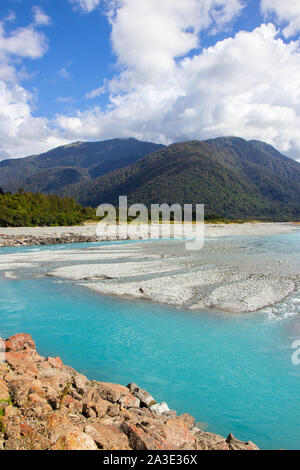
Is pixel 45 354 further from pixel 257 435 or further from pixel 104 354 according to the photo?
pixel 257 435

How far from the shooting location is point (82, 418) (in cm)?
642

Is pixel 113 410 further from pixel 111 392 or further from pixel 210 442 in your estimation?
pixel 210 442

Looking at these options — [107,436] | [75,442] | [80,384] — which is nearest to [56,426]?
[75,442]

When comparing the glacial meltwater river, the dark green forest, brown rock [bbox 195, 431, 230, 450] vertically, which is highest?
the dark green forest

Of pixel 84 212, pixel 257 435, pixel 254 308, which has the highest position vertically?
pixel 84 212

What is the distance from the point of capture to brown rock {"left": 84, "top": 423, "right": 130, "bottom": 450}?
18.0ft

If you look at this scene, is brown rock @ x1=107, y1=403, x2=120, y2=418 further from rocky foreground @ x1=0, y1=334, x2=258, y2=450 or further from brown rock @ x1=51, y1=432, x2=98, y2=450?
brown rock @ x1=51, y1=432, x2=98, y2=450

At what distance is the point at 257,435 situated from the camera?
7.38 m

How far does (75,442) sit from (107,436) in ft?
2.18

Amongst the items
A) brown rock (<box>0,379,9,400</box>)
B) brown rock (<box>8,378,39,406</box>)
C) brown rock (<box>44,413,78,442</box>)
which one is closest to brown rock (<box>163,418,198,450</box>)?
brown rock (<box>44,413,78,442</box>)

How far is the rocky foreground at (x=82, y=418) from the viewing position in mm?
5469

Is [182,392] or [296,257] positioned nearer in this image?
[182,392]

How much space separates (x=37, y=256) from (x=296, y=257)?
102 feet
